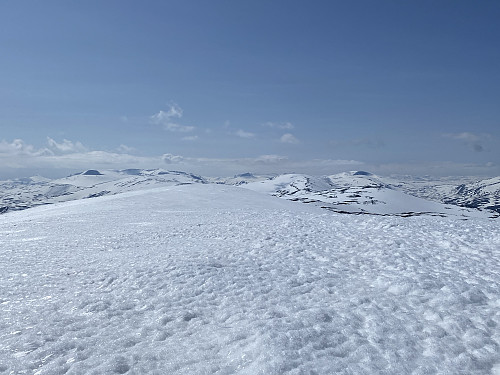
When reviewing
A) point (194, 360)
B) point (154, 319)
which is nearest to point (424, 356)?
point (194, 360)

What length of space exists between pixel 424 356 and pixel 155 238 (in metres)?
18.0

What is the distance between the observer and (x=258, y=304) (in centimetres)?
1073

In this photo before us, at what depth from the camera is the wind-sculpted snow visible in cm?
754

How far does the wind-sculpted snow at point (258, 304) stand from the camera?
7.54 m

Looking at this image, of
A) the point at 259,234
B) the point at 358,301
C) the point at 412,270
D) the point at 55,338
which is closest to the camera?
the point at 55,338

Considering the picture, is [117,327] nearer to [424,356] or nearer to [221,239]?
[424,356]

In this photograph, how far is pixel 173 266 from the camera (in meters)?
14.6

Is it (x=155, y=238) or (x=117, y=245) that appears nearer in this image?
(x=117, y=245)

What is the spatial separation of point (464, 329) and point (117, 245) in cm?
1845

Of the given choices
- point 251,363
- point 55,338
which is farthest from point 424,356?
point 55,338

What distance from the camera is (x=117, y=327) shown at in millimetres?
9289

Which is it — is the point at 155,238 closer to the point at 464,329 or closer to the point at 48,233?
the point at 48,233

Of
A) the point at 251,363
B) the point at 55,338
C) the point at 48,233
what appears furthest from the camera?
the point at 48,233

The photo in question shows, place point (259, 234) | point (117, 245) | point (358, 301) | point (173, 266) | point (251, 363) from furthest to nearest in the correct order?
point (259, 234), point (117, 245), point (173, 266), point (358, 301), point (251, 363)
